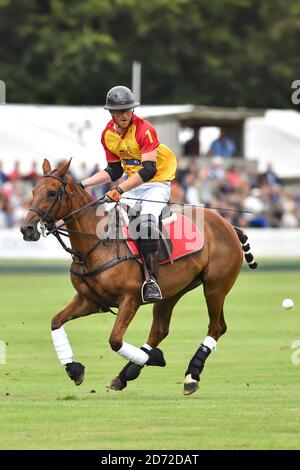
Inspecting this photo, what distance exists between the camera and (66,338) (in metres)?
10.7

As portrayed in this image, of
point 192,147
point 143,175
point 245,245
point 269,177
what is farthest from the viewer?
point 192,147

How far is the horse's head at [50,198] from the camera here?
413 inches

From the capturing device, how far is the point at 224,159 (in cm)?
3272

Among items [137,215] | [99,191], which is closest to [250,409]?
[137,215]

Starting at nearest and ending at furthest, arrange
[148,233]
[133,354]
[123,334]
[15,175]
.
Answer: [123,334], [133,354], [148,233], [15,175]

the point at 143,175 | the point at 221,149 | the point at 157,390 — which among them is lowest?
the point at 221,149

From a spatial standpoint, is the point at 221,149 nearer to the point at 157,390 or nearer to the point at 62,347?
the point at 157,390

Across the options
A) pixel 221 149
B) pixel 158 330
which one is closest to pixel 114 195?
pixel 158 330

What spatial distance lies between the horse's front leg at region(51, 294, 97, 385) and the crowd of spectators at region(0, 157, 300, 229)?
591 inches

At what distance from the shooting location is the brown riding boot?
10.7 metres

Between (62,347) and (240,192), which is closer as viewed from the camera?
(62,347)

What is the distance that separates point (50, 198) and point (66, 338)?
1138mm

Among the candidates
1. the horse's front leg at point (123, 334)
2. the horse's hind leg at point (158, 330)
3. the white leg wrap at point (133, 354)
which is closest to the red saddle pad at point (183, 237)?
the horse's hind leg at point (158, 330)

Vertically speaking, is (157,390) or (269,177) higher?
(157,390)
